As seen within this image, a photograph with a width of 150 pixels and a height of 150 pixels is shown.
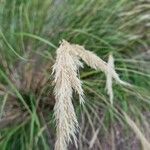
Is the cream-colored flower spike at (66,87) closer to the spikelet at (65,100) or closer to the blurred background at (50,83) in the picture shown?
the spikelet at (65,100)

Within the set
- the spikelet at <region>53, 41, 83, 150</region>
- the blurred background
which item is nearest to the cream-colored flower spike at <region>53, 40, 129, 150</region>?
the spikelet at <region>53, 41, 83, 150</region>

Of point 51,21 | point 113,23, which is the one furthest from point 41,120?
point 113,23

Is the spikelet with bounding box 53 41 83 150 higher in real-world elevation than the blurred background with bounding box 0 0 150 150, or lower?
lower

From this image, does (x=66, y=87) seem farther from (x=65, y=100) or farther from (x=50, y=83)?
(x=50, y=83)

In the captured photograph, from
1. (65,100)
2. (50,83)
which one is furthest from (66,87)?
(50,83)

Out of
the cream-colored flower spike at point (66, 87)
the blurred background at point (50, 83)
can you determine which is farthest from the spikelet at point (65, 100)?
the blurred background at point (50, 83)

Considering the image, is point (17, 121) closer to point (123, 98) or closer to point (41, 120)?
point (41, 120)

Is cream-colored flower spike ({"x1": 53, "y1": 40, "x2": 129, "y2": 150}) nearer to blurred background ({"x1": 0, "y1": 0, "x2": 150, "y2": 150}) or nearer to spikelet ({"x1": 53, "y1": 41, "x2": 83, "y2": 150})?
spikelet ({"x1": 53, "y1": 41, "x2": 83, "y2": 150})

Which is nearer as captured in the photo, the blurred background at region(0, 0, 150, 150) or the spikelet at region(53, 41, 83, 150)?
the spikelet at region(53, 41, 83, 150)
